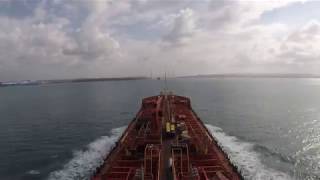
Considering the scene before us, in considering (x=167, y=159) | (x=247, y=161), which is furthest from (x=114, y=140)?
(x=167, y=159)

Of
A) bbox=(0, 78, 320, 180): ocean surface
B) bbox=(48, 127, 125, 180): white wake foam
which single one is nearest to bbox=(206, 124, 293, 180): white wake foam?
bbox=(0, 78, 320, 180): ocean surface

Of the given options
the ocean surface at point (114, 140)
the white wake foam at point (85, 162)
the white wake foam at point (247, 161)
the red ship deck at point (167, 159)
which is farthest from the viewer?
the ocean surface at point (114, 140)

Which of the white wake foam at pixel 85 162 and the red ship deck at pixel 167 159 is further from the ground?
the red ship deck at pixel 167 159

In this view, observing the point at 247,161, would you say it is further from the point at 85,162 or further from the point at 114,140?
the point at 114,140

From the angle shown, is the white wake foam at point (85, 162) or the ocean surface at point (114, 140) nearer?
the white wake foam at point (85, 162)

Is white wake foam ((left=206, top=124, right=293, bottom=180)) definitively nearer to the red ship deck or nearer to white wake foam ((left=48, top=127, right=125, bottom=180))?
the red ship deck

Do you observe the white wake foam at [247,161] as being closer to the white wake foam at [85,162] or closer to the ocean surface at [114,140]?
the ocean surface at [114,140]

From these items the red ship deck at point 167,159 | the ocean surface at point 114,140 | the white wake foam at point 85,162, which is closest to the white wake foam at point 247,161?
the ocean surface at point 114,140
